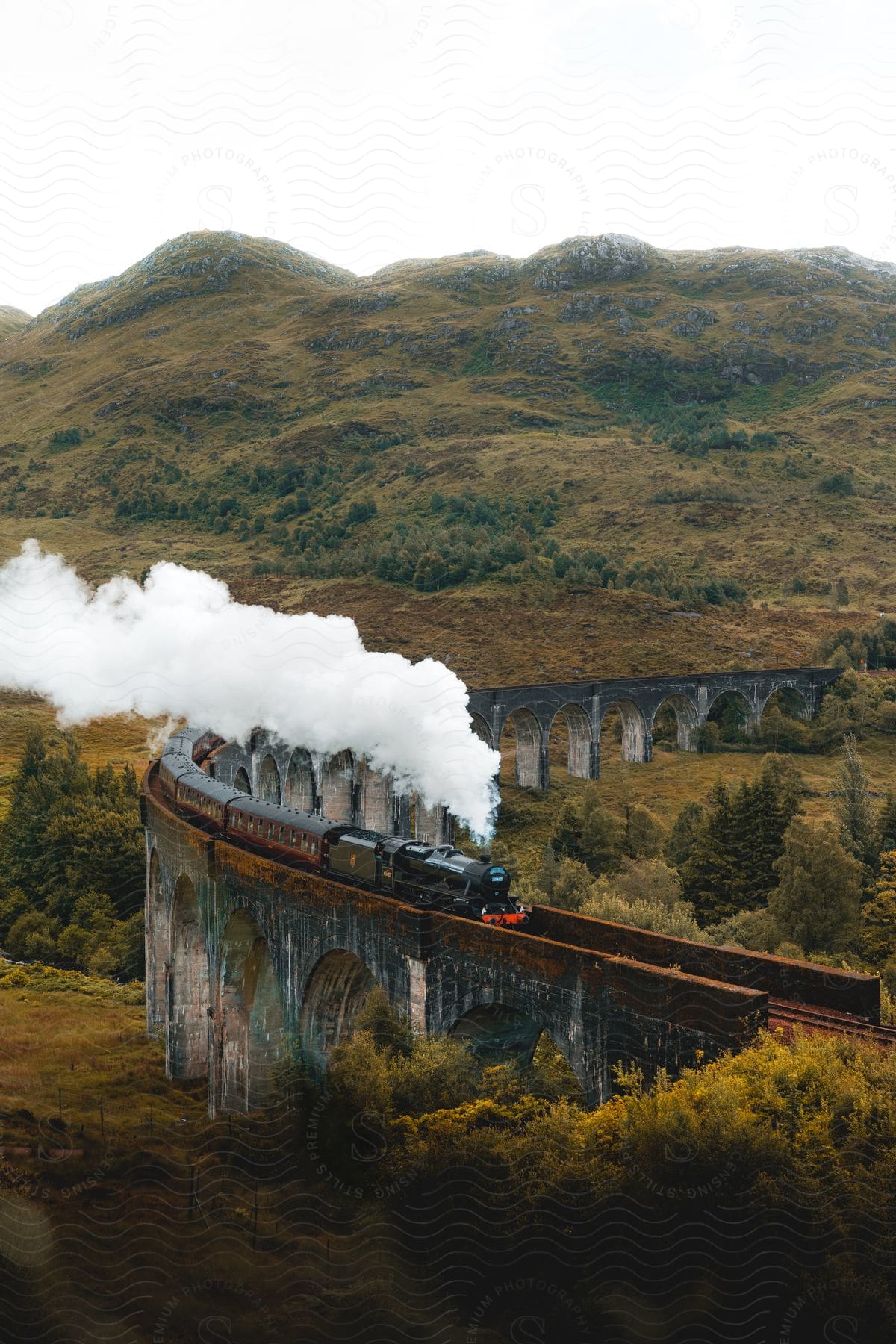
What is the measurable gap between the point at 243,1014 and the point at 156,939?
1146 cm

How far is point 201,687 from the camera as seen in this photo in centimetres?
5275

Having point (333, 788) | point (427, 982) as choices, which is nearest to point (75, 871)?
point (333, 788)

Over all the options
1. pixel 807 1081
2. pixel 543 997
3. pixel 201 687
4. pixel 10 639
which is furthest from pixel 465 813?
pixel 10 639

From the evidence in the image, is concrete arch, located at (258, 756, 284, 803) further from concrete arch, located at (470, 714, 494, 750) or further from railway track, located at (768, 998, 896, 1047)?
railway track, located at (768, 998, 896, 1047)

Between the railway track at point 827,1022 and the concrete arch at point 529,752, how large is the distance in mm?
58483

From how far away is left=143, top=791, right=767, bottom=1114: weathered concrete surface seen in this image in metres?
17.3

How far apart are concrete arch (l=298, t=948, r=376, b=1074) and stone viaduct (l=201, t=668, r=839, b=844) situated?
22.6 meters

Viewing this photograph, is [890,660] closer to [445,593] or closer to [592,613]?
[592,613]

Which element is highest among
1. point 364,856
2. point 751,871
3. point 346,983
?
point 364,856

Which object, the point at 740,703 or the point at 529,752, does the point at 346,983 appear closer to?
the point at 529,752

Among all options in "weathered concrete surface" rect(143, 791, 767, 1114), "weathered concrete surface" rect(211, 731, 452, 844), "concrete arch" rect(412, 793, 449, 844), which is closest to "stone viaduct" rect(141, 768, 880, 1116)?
"weathered concrete surface" rect(143, 791, 767, 1114)

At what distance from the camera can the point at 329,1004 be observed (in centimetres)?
2623

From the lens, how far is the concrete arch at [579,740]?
83500 millimetres

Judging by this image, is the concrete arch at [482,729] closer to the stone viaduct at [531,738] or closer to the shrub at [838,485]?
the stone viaduct at [531,738]
